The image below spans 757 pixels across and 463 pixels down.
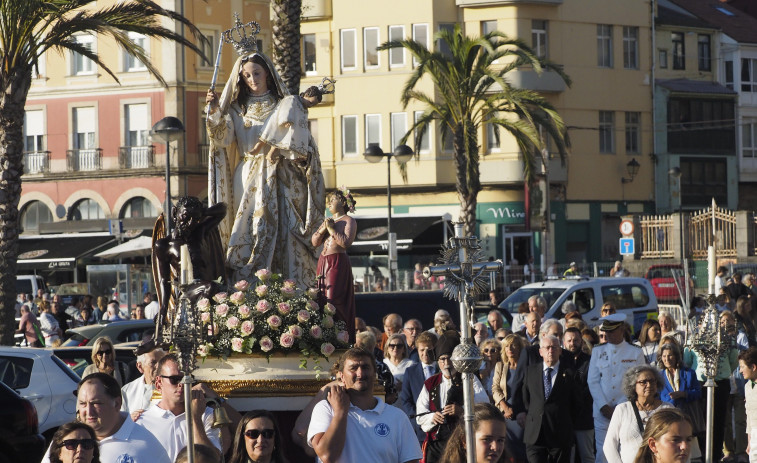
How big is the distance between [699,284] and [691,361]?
2181 cm

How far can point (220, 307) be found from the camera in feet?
33.7

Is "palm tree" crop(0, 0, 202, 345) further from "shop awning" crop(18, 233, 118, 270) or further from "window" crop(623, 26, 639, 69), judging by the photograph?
"window" crop(623, 26, 639, 69)

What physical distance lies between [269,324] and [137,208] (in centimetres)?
4228

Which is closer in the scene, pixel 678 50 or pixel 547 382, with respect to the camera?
pixel 547 382

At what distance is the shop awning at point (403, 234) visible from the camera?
4512 centimetres

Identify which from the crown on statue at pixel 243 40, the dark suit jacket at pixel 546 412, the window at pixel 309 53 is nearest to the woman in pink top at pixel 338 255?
the crown on statue at pixel 243 40

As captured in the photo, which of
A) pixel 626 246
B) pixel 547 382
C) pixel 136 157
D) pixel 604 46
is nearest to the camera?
pixel 547 382

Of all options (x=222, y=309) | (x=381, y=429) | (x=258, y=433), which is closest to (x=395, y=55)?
(x=222, y=309)

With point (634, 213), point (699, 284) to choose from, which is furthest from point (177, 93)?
point (699, 284)

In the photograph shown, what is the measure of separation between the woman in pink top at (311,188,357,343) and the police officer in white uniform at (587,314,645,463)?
234 cm

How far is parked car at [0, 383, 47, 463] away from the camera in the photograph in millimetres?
13062

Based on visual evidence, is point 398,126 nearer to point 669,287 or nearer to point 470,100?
point 470,100

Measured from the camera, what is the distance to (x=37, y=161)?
5294 centimetres

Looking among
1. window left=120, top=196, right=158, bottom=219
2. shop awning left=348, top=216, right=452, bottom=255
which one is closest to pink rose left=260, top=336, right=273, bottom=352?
shop awning left=348, top=216, right=452, bottom=255
